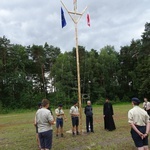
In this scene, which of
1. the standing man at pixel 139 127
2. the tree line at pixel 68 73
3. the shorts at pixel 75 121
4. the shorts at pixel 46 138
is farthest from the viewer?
the tree line at pixel 68 73

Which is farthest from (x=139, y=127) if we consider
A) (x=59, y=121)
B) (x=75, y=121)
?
(x=75, y=121)

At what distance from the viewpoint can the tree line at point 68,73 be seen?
53469 millimetres

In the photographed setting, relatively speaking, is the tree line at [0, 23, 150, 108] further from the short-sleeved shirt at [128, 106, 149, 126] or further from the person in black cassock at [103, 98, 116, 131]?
the short-sleeved shirt at [128, 106, 149, 126]

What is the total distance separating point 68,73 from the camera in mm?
56875

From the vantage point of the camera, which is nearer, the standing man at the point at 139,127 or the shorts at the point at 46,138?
the standing man at the point at 139,127

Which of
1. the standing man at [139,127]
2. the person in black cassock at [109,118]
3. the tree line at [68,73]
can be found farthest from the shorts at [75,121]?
the tree line at [68,73]

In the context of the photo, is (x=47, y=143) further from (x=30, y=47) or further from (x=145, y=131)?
(x=30, y=47)

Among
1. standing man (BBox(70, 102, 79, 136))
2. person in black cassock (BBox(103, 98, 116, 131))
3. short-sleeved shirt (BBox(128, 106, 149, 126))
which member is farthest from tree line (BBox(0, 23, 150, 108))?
short-sleeved shirt (BBox(128, 106, 149, 126))

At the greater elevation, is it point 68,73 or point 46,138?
point 68,73

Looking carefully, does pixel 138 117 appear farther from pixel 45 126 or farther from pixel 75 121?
pixel 75 121

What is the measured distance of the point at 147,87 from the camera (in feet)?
176

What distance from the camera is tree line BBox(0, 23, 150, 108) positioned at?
53.5 m

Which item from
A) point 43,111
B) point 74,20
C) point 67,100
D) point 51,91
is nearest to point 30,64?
point 51,91

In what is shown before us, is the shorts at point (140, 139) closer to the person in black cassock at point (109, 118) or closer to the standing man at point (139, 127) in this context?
the standing man at point (139, 127)
